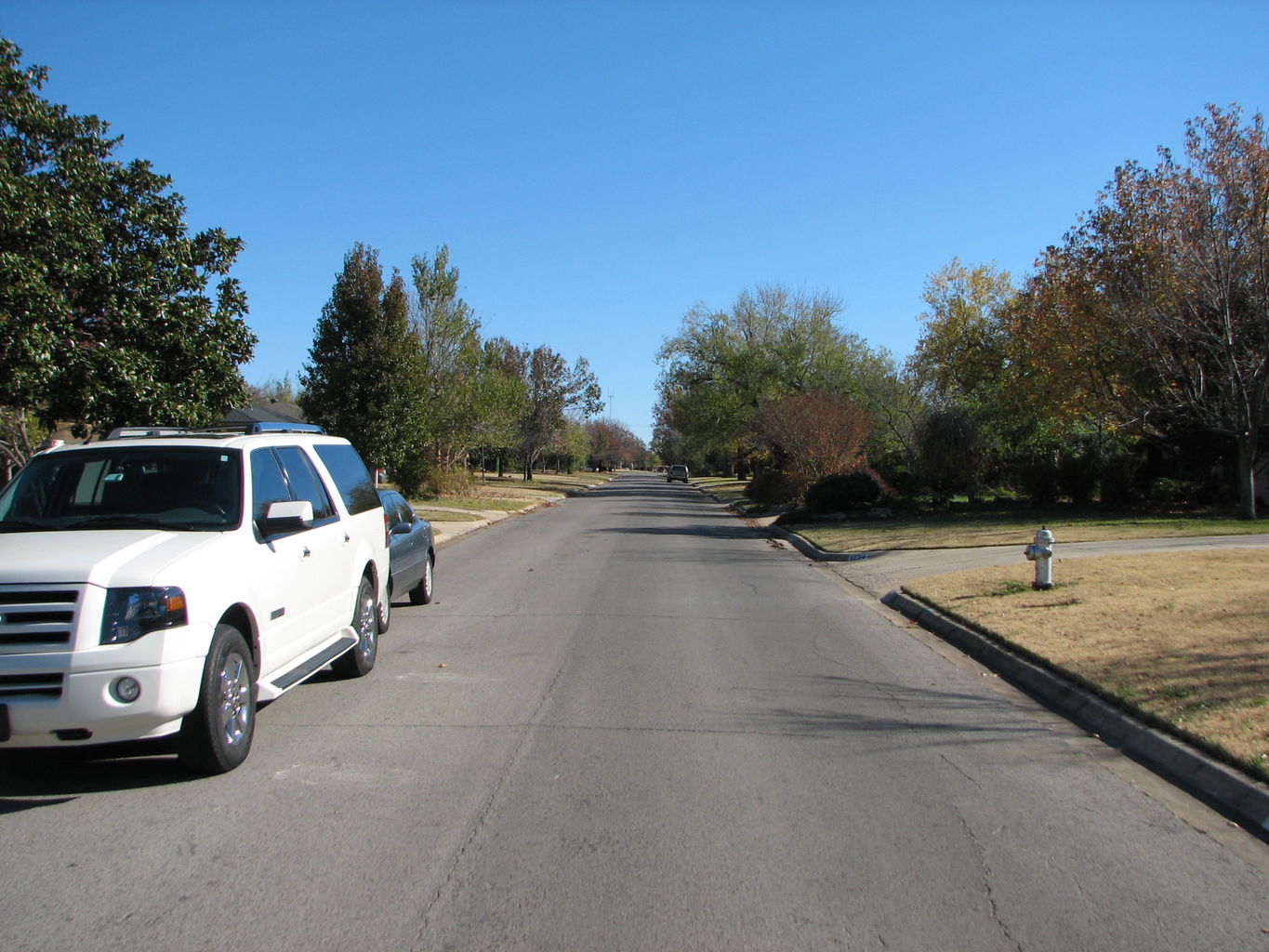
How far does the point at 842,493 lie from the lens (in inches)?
1115

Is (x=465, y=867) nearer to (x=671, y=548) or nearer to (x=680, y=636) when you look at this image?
(x=680, y=636)

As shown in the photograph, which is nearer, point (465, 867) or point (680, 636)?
point (465, 867)

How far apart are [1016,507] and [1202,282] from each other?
8.46m

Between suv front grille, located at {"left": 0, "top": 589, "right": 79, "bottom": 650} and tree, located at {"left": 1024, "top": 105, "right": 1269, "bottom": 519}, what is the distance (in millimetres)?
21707

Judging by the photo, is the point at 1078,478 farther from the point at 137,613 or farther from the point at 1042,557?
the point at 137,613

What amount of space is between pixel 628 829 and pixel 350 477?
5.17 m

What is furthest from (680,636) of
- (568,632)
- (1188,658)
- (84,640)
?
(84,640)

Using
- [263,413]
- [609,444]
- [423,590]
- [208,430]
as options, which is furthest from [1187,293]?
[609,444]

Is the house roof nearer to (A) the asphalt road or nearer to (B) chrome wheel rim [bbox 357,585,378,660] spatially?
(B) chrome wheel rim [bbox 357,585,378,660]

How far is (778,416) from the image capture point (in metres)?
34.5

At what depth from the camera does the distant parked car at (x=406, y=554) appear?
11000mm

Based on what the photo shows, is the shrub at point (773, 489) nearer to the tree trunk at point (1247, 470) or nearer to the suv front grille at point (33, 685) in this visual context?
the tree trunk at point (1247, 470)

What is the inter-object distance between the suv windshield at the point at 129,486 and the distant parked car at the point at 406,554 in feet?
11.6

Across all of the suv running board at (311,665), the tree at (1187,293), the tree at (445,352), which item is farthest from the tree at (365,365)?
the suv running board at (311,665)
